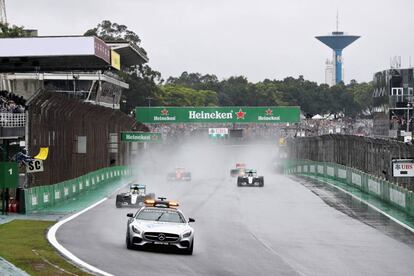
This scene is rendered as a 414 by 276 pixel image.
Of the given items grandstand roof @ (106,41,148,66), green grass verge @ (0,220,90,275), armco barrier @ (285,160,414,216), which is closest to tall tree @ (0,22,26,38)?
grandstand roof @ (106,41,148,66)

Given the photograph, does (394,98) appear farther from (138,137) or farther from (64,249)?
(64,249)

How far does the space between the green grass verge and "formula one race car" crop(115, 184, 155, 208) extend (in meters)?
8.91

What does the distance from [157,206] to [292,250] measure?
13.6 ft

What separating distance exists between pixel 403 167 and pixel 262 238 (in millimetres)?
11489

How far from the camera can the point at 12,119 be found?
1535 inches

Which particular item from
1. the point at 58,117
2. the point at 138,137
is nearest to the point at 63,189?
the point at 58,117

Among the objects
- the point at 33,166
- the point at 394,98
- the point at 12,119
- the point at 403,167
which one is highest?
the point at 394,98

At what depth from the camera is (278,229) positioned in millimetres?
31891

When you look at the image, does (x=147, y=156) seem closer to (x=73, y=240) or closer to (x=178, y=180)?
(x=178, y=180)

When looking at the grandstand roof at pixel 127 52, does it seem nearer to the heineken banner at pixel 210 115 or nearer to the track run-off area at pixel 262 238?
the heineken banner at pixel 210 115

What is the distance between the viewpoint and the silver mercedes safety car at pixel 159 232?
22591mm

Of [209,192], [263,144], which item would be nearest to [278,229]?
[209,192]

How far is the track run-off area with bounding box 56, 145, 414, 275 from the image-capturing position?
21344mm

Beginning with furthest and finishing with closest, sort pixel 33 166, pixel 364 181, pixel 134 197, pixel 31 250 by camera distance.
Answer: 1. pixel 364 181
2. pixel 134 197
3. pixel 33 166
4. pixel 31 250
